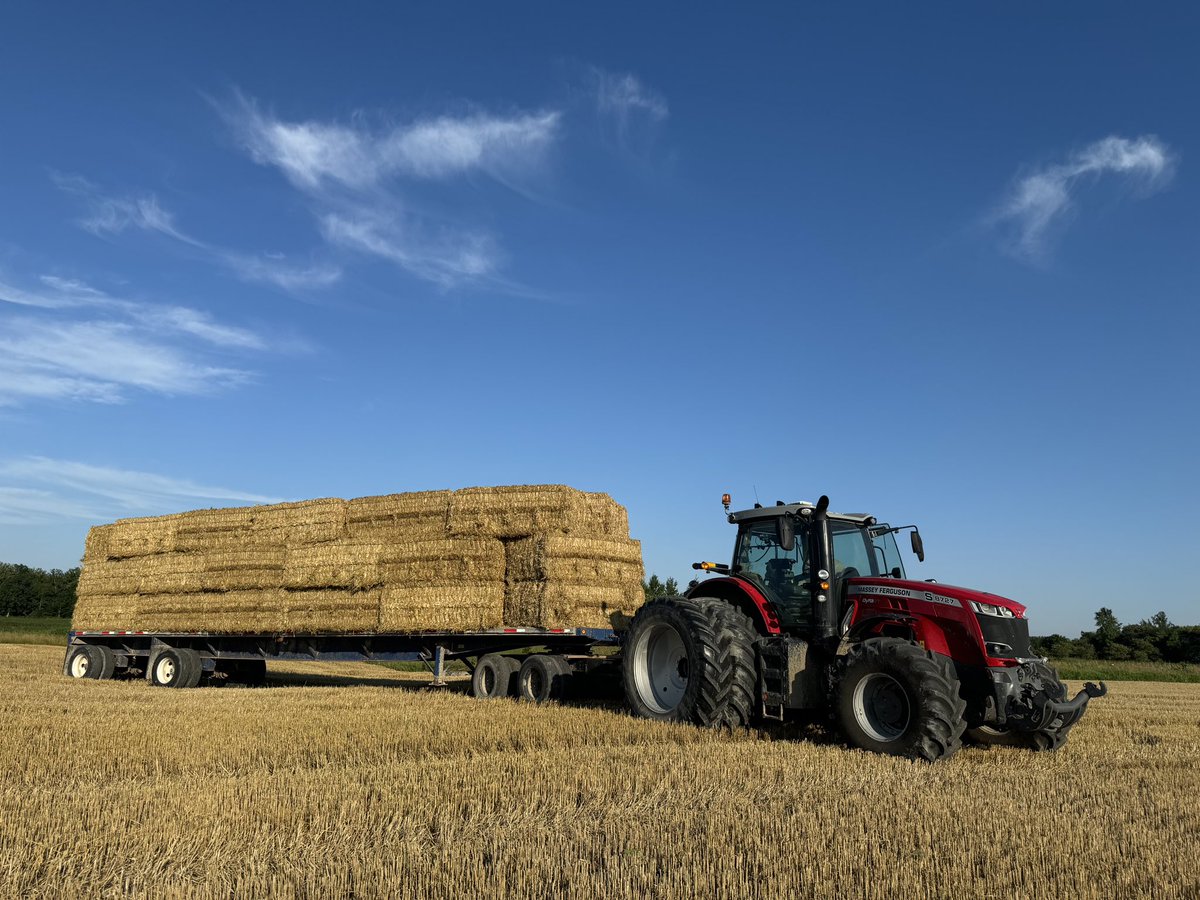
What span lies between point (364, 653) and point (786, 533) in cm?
782

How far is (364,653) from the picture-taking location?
13.9 meters

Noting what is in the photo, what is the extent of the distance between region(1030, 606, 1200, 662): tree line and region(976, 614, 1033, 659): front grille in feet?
105

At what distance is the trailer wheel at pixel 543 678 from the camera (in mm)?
11352

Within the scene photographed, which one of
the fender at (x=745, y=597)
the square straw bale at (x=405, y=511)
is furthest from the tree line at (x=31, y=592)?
the fender at (x=745, y=597)

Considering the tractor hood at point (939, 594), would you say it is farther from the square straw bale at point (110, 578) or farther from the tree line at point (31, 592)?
the tree line at point (31, 592)

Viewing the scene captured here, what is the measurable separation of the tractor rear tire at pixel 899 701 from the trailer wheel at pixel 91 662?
14.8 meters

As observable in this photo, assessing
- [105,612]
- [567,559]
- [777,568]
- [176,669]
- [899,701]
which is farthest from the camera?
[105,612]

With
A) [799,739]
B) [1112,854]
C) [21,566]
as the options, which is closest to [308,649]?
[799,739]

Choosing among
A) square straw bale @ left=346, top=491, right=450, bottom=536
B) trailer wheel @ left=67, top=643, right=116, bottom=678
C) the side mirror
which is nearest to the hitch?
the side mirror

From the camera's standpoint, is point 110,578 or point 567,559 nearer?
point 567,559

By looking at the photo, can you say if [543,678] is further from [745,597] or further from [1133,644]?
[1133,644]

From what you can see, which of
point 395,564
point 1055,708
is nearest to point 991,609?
point 1055,708

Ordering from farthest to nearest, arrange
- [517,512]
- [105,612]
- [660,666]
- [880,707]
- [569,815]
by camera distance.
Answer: [105,612], [517,512], [660,666], [880,707], [569,815]

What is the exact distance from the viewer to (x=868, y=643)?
7715 millimetres
